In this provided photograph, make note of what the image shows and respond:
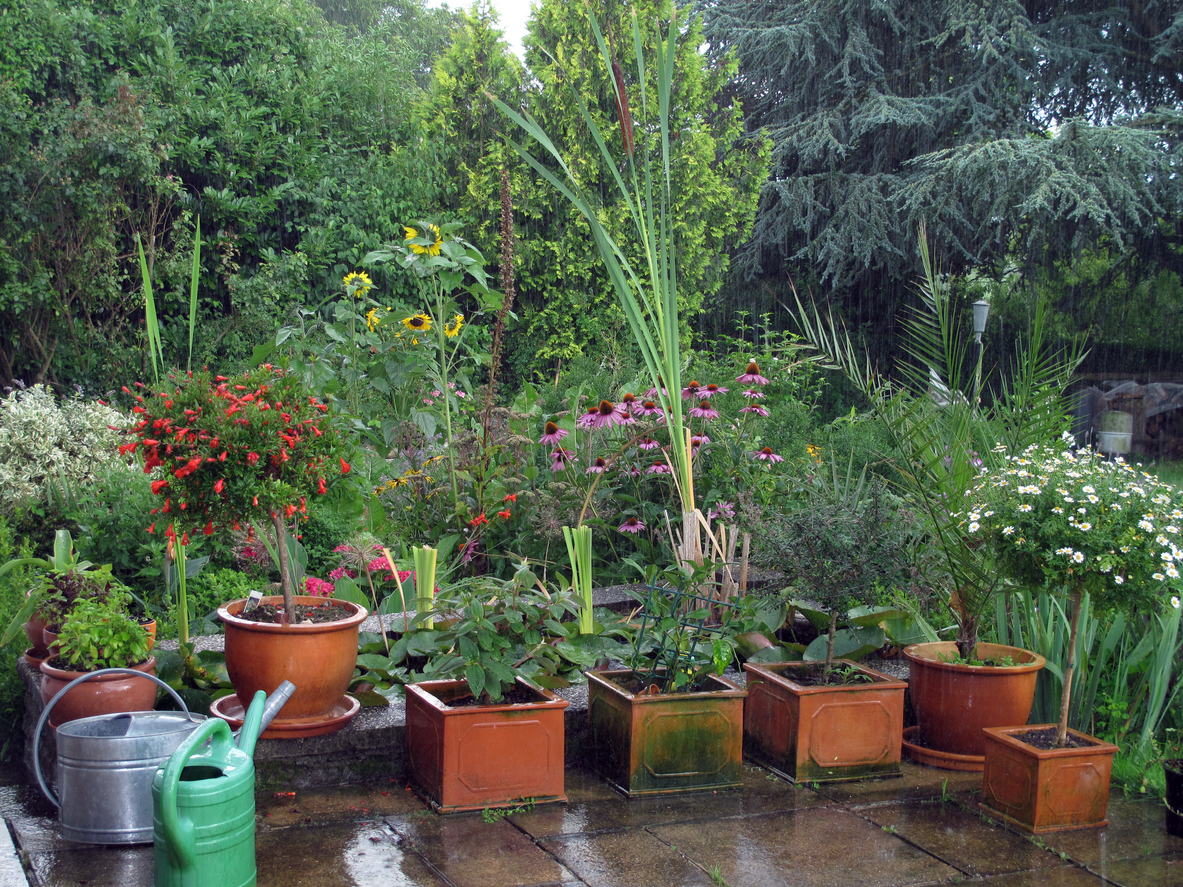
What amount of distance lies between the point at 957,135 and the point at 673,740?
11988 mm

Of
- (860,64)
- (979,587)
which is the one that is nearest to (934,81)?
(860,64)

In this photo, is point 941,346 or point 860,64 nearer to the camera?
point 941,346

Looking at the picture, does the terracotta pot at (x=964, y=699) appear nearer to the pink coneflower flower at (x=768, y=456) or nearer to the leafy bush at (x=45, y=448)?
the pink coneflower flower at (x=768, y=456)

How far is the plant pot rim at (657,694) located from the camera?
280 cm

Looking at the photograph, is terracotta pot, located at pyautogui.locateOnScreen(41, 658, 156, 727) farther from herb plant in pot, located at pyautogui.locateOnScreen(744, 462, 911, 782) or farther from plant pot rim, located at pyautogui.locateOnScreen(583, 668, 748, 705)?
herb plant in pot, located at pyautogui.locateOnScreen(744, 462, 911, 782)

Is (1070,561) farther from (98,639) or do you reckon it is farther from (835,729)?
(98,639)

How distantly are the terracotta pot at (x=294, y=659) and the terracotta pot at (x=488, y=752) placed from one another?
27 centimetres

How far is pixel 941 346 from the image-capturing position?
3.72m

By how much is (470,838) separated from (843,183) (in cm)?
1180

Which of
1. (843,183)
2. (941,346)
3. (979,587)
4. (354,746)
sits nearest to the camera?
(354,746)

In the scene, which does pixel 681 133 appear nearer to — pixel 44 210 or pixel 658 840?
pixel 44 210

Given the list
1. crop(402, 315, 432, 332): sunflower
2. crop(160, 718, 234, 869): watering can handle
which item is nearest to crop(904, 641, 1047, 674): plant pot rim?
crop(160, 718, 234, 869): watering can handle

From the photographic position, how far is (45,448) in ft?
15.8

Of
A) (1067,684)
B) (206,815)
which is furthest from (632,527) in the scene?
(206,815)
